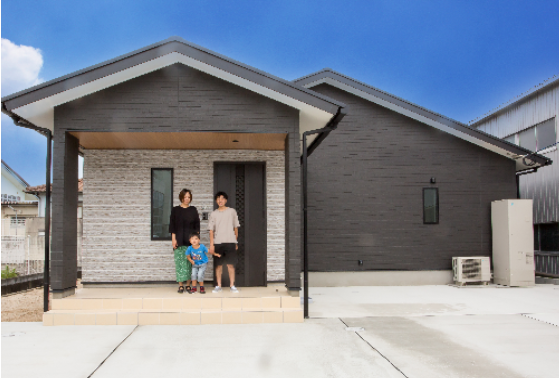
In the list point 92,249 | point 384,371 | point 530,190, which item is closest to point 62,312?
point 92,249

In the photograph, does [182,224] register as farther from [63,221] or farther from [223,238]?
[63,221]

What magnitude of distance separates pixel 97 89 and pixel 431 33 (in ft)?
148

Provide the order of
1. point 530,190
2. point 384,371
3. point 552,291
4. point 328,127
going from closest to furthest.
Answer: point 384,371 < point 328,127 < point 552,291 < point 530,190

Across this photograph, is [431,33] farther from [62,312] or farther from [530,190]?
[62,312]

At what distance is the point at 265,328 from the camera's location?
18.0 feet

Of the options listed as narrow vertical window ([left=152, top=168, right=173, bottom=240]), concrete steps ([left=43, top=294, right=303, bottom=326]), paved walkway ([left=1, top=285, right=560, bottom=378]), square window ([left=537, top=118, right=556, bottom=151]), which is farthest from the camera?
square window ([left=537, top=118, right=556, bottom=151])

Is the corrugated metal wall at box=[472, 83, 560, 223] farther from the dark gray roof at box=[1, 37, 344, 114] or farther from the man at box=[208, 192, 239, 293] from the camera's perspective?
the man at box=[208, 192, 239, 293]

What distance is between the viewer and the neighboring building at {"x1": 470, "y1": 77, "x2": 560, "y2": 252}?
40.7 ft

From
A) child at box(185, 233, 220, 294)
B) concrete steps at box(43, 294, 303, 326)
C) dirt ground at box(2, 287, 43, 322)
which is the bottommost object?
dirt ground at box(2, 287, 43, 322)

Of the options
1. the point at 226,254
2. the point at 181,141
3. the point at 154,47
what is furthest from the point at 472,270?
the point at 154,47

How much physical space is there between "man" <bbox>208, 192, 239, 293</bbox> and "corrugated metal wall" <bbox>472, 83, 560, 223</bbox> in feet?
32.3

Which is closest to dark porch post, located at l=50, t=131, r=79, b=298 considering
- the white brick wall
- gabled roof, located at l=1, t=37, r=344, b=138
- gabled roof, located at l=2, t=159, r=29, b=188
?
gabled roof, located at l=1, t=37, r=344, b=138

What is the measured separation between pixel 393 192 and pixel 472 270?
2396 mm

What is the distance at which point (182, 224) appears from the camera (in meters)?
6.59
